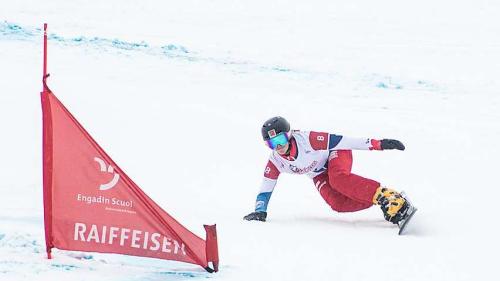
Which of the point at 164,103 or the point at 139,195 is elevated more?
the point at 139,195

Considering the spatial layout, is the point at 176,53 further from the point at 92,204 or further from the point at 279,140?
the point at 92,204

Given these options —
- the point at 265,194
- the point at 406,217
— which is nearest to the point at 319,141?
the point at 265,194

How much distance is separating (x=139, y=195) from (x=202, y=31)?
15252 millimetres

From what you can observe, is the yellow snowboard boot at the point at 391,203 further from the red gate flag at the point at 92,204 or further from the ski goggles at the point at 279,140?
the red gate flag at the point at 92,204

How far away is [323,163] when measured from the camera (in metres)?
5.78

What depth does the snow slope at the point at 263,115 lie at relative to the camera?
441cm

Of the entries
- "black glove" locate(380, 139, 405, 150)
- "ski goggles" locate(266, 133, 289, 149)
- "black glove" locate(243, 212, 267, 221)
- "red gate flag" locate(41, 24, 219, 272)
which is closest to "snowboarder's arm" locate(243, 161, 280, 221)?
"black glove" locate(243, 212, 267, 221)

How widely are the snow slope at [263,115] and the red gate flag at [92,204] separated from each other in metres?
0.13

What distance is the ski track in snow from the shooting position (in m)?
14.2

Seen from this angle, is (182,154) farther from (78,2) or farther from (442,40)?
(78,2)

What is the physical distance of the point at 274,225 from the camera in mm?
5422

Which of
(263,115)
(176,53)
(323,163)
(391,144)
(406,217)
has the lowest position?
(263,115)

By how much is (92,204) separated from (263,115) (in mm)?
6525

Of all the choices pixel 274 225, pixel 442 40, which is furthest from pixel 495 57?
pixel 274 225
